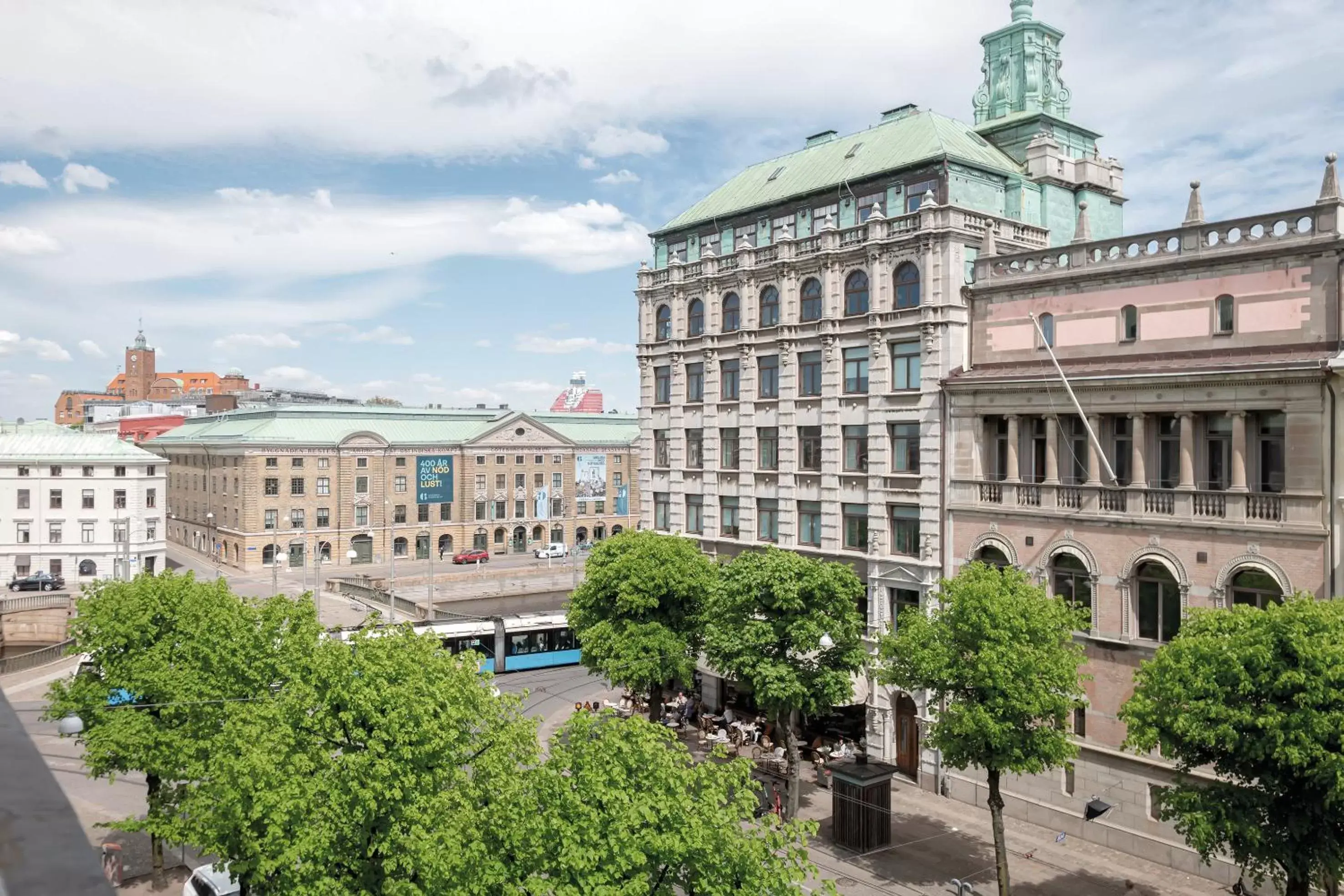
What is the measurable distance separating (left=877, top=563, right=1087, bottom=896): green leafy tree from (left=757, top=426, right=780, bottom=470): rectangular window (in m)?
18.0

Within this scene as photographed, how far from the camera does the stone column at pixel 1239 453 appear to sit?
104 ft

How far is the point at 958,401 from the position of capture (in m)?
40.1

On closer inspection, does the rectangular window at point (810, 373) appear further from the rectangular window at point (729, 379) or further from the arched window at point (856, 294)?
the rectangular window at point (729, 379)

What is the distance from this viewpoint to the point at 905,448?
4219 centimetres

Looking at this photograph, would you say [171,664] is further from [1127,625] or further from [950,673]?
[1127,625]

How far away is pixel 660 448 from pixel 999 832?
30371 mm

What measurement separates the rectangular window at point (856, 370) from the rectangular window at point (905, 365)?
139 cm

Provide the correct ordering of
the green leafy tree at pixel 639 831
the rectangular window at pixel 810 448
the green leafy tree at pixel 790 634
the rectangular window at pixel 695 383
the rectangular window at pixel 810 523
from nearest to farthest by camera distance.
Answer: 1. the green leafy tree at pixel 639 831
2. the green leafy tree at pixel 790 634
3. the rectangular window at pixel 810 448
4. the rectangular window at pixel 810 523
5. the rectangular window at pixel 695 383

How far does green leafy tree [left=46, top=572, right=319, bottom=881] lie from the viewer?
2764 centimetres

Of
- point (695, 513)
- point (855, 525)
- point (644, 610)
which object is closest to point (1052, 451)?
point (855, 525)

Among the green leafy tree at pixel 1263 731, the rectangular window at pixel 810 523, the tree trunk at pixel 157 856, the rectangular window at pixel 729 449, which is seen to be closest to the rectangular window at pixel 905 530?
the rectangular window at pixel 810 523

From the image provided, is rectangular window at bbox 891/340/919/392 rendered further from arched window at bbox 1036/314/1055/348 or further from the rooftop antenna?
the rooftop antenna

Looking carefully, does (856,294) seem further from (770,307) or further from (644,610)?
(644,610)

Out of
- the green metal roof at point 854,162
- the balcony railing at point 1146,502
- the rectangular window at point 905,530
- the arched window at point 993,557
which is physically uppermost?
the green metal roof at point 854,162
